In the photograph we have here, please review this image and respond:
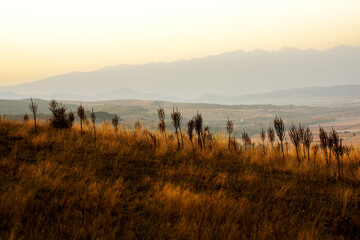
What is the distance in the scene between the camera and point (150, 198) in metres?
4.82

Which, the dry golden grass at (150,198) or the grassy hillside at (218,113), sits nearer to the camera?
the dry golden grass at (150,198)

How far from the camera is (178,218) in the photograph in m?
4.22

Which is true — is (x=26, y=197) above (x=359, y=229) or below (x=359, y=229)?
above

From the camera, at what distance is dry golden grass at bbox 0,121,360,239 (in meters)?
3.71

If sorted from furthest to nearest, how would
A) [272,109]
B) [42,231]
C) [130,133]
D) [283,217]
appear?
[272,109] → [130,133] → [283,217] → [42,231]

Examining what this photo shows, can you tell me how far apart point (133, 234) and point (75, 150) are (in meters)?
5.05

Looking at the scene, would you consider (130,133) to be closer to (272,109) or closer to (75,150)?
(75,150)

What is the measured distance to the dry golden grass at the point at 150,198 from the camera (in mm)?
3709

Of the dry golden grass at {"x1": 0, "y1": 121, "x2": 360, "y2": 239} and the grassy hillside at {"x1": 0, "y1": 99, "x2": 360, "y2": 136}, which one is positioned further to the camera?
the grassy hillside at {"x1": 0, "y1": 99, "x2": 360, "y2": 136}

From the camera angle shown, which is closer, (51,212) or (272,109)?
(51,212)

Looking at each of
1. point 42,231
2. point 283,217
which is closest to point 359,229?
point 283,217

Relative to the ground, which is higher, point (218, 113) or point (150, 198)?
point (150, 198)

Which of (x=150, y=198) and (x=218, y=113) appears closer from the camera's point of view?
(x=150, y=198)

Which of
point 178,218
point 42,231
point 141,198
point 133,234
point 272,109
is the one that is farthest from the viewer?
point 272,109
